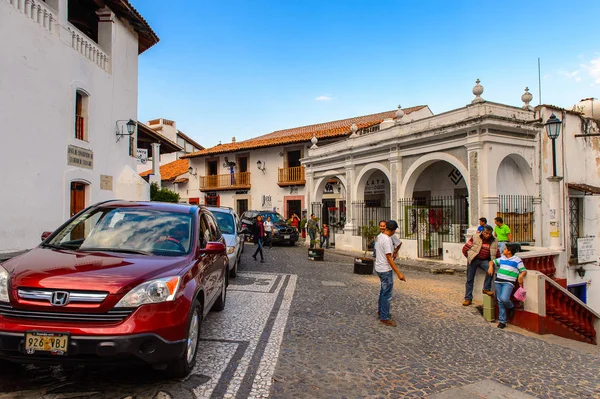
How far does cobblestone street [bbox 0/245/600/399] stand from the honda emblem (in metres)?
0.85

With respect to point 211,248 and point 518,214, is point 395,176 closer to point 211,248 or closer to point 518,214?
point 518,214

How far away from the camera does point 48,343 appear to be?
10.2ft

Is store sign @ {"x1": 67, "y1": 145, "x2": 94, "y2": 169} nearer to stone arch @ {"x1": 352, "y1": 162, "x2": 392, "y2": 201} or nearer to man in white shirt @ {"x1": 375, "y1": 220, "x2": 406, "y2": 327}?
man in white shirt @ {"x1": 375, "y1": 220, "x2": 406, "y2": 327}

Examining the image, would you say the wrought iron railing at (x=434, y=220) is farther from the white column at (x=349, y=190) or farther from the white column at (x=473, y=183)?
the white column at (x=349, y=190)

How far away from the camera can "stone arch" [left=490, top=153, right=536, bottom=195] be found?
518 inches

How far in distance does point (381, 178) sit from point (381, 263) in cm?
1385

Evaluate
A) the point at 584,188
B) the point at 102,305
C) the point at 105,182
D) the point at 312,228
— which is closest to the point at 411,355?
the point at 102,305

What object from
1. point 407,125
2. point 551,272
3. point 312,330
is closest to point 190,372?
point 312,330

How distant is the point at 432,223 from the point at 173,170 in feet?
91.4

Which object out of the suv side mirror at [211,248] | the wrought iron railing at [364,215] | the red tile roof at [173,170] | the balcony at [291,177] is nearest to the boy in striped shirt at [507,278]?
the suv side mirror at [211,248]

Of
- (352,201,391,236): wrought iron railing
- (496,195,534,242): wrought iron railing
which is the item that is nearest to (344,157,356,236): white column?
(352,201,391,236): wrought iron railing

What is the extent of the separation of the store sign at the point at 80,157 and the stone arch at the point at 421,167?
11.1 meters

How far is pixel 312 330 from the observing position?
5.79 metres

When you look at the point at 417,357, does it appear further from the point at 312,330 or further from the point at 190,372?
the point at 190,372
